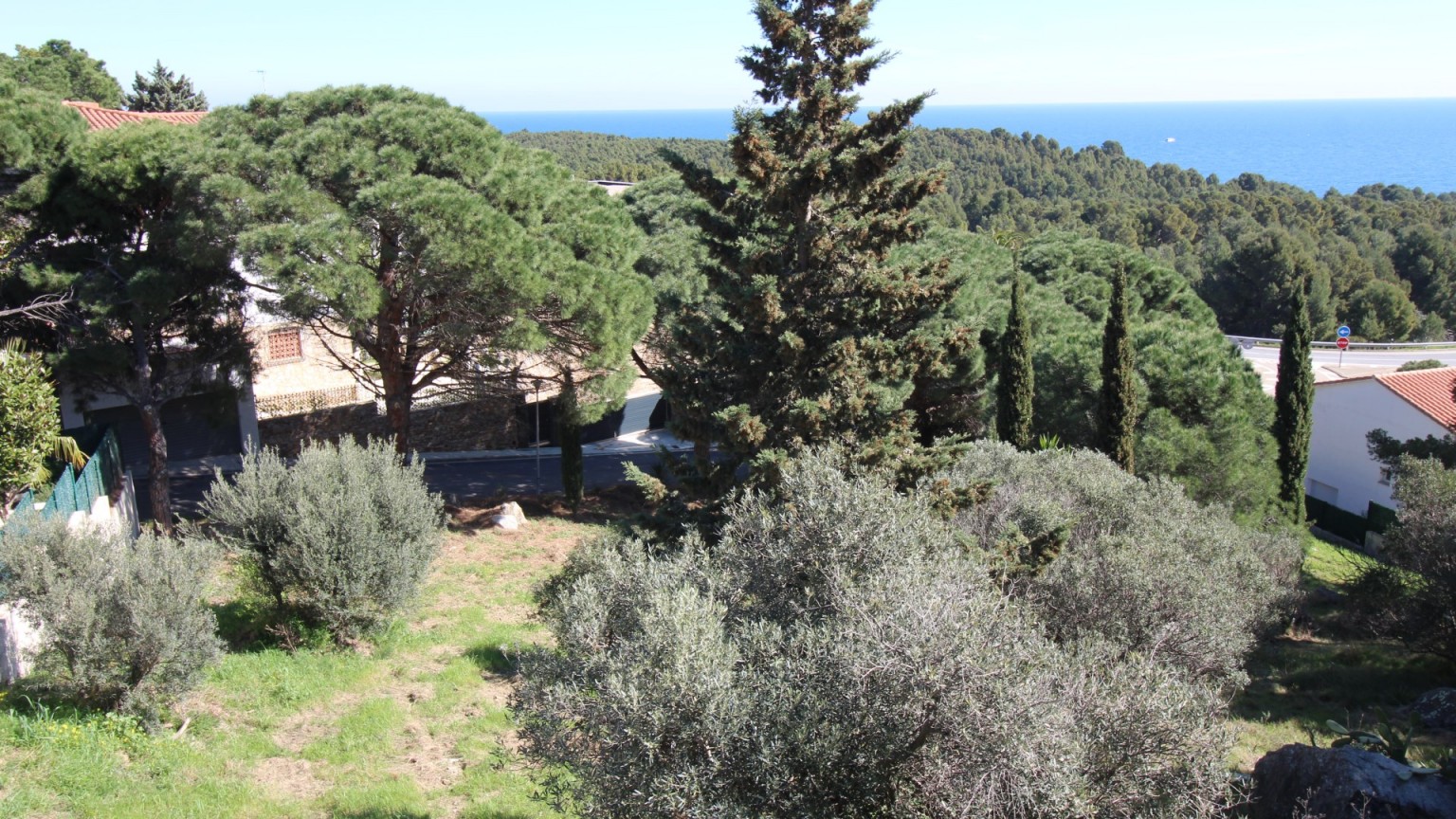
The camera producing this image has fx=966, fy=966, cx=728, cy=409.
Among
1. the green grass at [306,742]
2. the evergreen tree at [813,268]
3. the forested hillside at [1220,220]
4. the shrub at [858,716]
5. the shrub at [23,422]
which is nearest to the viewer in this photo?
the shrub at [858,716]

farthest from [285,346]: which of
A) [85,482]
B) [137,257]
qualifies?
[85,482]

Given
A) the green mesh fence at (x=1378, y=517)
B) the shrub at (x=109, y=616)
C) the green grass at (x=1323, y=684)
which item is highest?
the shrub at (x=109, y=616)

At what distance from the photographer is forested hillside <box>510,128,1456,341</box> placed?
175ft

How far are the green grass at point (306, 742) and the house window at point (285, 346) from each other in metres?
10.8

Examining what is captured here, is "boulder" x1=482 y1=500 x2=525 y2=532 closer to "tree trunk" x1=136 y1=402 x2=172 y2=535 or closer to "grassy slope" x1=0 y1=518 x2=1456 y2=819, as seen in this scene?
"grassy slope" x1=0 y1=518 x2=1456 y2=819

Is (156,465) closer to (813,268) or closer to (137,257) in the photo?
(137,257)

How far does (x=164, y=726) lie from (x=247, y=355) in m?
8.83

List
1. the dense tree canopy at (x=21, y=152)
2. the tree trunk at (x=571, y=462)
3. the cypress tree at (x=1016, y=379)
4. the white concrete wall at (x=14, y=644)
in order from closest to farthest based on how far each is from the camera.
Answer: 1. the white concrete wall at (x=14, y=644)
2. the dense tree canopy at (x=21, y=152)
3. the tree trunk at (x=571, y=462)
4. the cypress tree at (x=1016, y=379)

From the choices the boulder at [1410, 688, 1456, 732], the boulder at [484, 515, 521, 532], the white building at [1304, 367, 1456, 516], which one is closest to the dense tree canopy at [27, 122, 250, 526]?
the boulder at [484, 515, 521, 532]

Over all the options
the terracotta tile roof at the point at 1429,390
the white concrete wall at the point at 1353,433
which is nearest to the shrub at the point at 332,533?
the white concrete wall at the point at 1353,433

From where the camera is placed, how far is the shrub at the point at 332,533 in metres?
10.3

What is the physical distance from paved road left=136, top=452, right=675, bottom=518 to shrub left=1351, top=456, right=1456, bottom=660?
12.3 meters

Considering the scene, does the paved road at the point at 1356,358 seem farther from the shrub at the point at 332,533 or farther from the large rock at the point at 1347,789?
the shrub at the point at 332,533

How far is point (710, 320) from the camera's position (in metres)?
13.1
